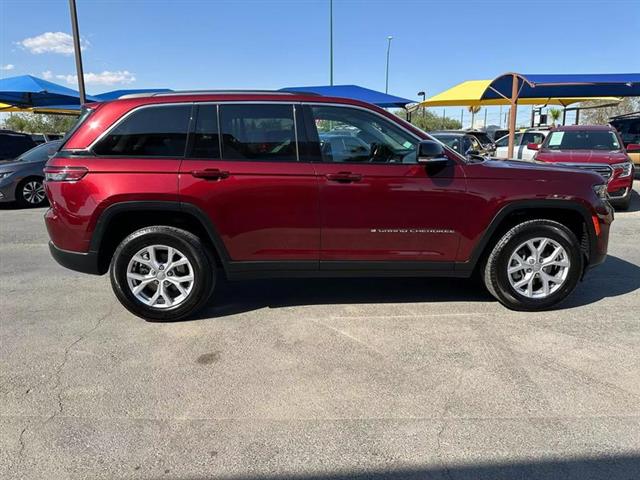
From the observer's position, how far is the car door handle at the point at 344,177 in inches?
158

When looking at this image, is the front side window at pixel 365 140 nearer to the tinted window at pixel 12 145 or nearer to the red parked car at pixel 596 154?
the red parked car at pixel 596 154

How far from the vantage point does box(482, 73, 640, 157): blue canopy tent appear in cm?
1449

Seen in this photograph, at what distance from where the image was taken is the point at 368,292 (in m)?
4.96

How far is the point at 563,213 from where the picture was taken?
4.41m

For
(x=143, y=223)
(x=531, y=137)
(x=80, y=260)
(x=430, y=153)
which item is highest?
(x=531, y=137)

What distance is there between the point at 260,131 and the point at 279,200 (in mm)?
592

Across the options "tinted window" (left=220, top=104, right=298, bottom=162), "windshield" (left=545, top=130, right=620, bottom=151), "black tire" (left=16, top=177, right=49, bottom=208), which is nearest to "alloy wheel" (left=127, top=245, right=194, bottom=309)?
"tinted window" (left=220, top=104, right=298, bottom=162)

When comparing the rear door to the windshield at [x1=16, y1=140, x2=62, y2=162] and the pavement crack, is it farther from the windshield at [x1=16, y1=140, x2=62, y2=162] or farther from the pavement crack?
the windshield at [x1=16, y1=140, x2=62, y2=162]

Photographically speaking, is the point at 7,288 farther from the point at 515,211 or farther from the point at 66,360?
the point at 515,211

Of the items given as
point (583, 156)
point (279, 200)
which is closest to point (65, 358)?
point (279, 200)

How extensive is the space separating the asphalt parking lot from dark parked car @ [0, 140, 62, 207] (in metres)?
6.67

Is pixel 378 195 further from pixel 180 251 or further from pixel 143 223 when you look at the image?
pixel 143 223

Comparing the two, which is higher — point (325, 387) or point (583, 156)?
point (583, 156)

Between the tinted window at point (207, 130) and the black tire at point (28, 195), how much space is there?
844 cm
